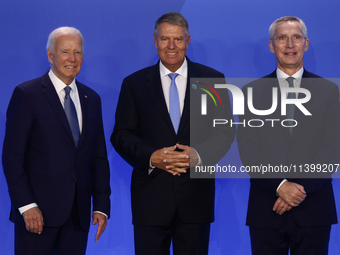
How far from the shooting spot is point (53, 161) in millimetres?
2643

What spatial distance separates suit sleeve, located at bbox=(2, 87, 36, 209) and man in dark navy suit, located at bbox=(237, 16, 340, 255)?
139cm

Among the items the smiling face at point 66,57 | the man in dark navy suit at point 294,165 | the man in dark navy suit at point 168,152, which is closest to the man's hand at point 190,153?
the man in dark navy suit at point 168,152

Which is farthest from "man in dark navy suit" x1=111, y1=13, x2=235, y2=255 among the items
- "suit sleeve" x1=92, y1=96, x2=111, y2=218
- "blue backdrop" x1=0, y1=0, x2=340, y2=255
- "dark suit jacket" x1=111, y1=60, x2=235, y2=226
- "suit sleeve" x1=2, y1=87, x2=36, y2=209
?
"blue backdrop" x1=0, y1=0, x2=340, y2=255

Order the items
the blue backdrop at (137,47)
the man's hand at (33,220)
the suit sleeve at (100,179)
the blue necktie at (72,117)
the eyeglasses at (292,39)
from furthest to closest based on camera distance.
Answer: the blue backdrop at (137,47)
the eyeglasses at (292,39)
the suit sleeve at (100,179)
the blue necktie at (72,117)
the man's hand at (33,220)

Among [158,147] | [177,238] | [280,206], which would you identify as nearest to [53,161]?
[158,147]

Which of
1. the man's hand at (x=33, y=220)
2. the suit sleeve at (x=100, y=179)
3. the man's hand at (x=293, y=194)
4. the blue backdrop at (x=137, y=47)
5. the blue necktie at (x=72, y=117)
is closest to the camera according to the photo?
the man's hand at (x=33, y=220)

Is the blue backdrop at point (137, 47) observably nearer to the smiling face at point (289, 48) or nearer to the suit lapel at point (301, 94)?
the smiling face at point (289, 48)

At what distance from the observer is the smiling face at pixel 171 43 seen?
114 inches

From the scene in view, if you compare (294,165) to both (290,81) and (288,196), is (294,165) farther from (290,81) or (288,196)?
(290,81)

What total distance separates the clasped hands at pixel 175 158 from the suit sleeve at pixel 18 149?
78cm

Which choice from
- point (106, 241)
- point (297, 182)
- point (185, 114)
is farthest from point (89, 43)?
point (297, 182)

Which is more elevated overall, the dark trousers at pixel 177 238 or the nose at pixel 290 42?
the nose at pixel 290 42

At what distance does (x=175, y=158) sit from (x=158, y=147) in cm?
19

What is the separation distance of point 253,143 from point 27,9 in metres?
2.32
